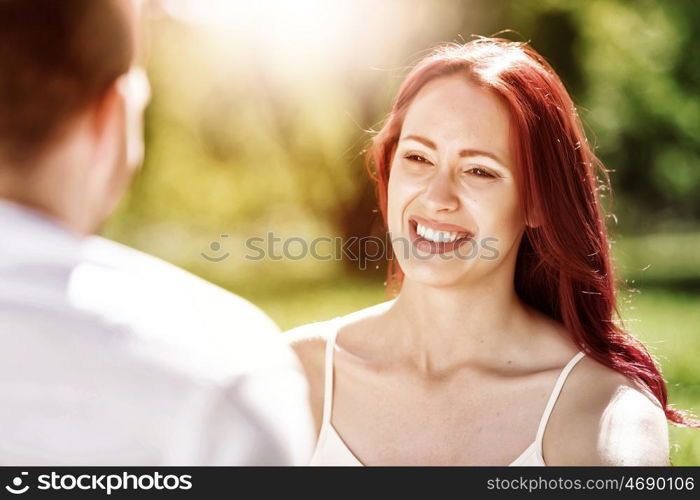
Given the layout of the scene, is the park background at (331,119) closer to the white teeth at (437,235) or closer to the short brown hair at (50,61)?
the white teeth at (437,235)

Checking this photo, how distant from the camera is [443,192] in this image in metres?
1.84

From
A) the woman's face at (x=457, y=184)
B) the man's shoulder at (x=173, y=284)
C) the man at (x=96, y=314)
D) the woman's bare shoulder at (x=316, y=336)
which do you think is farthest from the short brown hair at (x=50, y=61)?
the woman's bare shoulder at (x=316, y=336)

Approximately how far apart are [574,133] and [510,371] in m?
0.50

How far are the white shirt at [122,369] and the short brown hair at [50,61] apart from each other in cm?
9

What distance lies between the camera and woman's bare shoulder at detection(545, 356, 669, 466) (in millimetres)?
1704

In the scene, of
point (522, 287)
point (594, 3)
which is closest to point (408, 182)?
point (522, 287)

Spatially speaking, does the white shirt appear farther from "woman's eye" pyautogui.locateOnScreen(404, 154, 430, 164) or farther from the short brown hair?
"woman's eye" pyautogui.locateOnScreen(404, 154, 430, 164)

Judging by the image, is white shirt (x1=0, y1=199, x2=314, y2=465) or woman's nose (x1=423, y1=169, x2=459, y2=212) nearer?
white shirt (x1=0, y1=199, x2=314, y2=465)

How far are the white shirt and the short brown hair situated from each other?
0.30 ft

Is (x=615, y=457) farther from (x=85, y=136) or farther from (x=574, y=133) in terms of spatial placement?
(x=85, y=136)

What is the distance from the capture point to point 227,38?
6.91m

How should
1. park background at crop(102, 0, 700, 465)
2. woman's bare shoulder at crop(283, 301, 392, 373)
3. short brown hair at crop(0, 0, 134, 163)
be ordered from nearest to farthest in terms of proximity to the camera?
short brown hair at crop(0, 0, 134, 163) < woman's bare shoulder at crop(283, 301, 392, 373) < park background at crop(102, 0, 700, 465)

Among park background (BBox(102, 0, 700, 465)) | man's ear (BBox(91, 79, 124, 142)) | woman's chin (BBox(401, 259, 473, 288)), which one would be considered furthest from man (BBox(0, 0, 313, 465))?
park background (BBox(102, 0, 700, 465))

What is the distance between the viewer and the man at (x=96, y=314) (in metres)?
0.71
